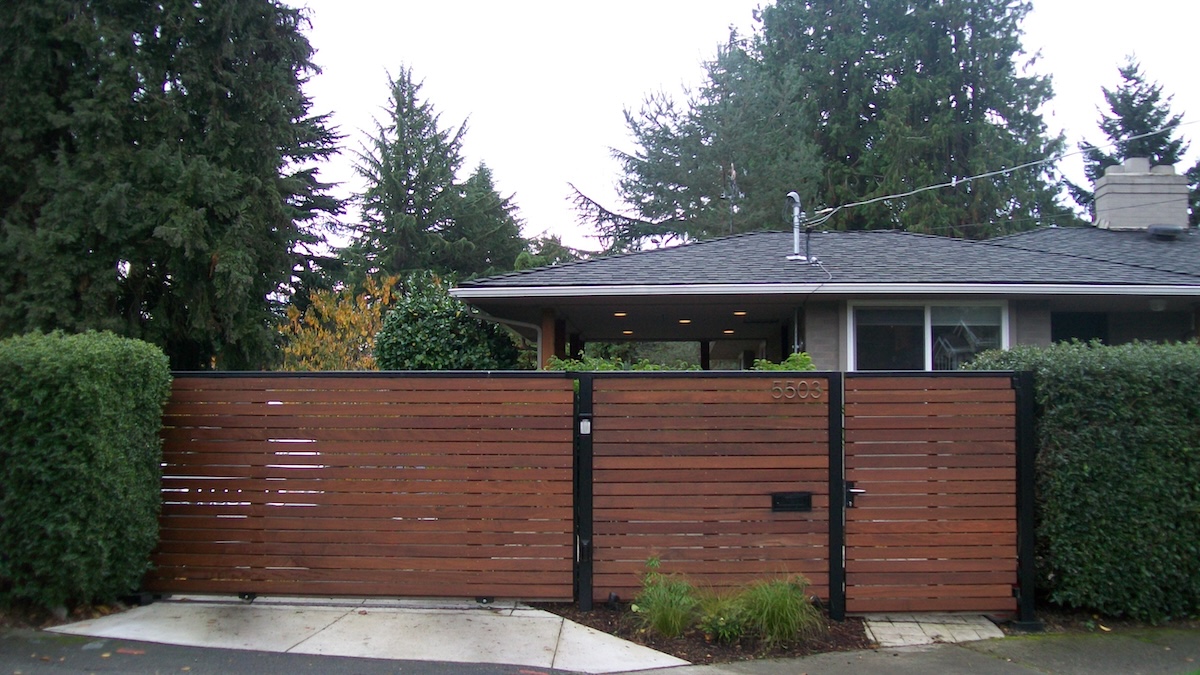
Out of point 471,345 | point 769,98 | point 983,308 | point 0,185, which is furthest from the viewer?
point 769,98

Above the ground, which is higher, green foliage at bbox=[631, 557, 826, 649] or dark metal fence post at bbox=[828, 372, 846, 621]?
dark metal fence post at bbox=[828, 372, 846, 621]

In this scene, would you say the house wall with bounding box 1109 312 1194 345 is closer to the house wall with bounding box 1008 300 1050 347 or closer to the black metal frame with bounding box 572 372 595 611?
the house wall with bounding box 1008 300 1050 347

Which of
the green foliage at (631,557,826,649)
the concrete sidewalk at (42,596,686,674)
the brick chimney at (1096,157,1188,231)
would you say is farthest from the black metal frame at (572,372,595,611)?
the brick chimney at (1096,157,1188,231)

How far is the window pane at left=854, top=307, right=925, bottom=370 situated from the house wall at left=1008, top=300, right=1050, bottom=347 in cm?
118

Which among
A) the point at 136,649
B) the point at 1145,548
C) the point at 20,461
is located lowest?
the point at 136,649

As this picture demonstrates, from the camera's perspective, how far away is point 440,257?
36656 millimetres

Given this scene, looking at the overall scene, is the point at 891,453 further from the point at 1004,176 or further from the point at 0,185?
the point at 1004,176

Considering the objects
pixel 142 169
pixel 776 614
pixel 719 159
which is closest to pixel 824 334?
pixel 776 614

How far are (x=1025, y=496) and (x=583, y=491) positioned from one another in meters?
3.16

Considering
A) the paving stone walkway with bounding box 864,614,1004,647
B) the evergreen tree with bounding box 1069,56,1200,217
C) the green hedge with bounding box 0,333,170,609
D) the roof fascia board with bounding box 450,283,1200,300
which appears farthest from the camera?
the evergreen tree with bounding box 1069,56,1200,217

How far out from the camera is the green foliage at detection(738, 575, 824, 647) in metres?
5.81

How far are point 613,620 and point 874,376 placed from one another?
2.54 meters

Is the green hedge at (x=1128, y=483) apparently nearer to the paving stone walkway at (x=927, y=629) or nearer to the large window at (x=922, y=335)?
the paving stone walkway at (x=927, y=629)

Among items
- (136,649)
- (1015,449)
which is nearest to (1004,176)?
(1015,449)
